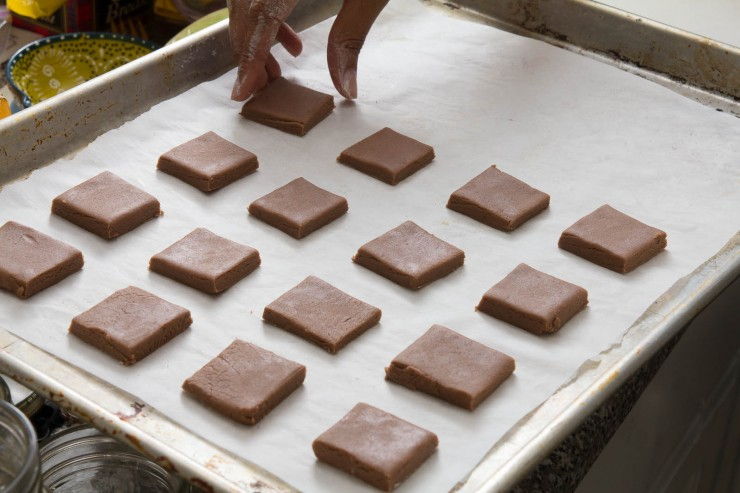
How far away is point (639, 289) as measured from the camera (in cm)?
227

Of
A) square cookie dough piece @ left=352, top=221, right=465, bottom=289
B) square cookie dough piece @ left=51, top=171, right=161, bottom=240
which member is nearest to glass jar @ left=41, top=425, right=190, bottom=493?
square cookie dough piece @ left=51, top=171, right=161, bottom=240

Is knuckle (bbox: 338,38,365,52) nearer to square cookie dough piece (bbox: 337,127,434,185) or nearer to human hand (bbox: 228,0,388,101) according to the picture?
human hand (bbox: 228,0,388,101)

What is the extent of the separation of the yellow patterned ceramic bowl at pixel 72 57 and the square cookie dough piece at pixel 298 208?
99 cm

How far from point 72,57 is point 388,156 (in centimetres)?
121

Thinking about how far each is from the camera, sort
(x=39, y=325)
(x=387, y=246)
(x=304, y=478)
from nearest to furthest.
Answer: (x=304, y=478) < (x=39, y=325) < (x=387, y=246)

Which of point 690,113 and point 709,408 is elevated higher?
point 690,113

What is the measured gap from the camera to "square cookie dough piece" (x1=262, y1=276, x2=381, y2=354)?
206 centimetres

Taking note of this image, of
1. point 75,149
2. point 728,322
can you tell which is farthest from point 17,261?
point 728,322

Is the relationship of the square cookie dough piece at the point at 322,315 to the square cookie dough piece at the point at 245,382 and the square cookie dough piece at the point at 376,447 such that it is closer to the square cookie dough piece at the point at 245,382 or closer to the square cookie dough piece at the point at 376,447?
the square cookie dough piece at the point at 245,382

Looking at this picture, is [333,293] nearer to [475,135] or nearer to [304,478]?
[304,478]

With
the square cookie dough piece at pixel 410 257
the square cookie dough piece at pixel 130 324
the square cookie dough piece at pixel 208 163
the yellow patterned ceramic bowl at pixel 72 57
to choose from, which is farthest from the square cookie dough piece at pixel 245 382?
the yellow patterned ceramic bowl at pixel 72 57

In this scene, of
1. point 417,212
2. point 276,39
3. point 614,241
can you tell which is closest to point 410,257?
point 417,212

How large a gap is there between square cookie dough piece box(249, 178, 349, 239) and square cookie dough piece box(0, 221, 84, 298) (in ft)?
1.54

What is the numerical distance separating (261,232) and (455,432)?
2.62ft
